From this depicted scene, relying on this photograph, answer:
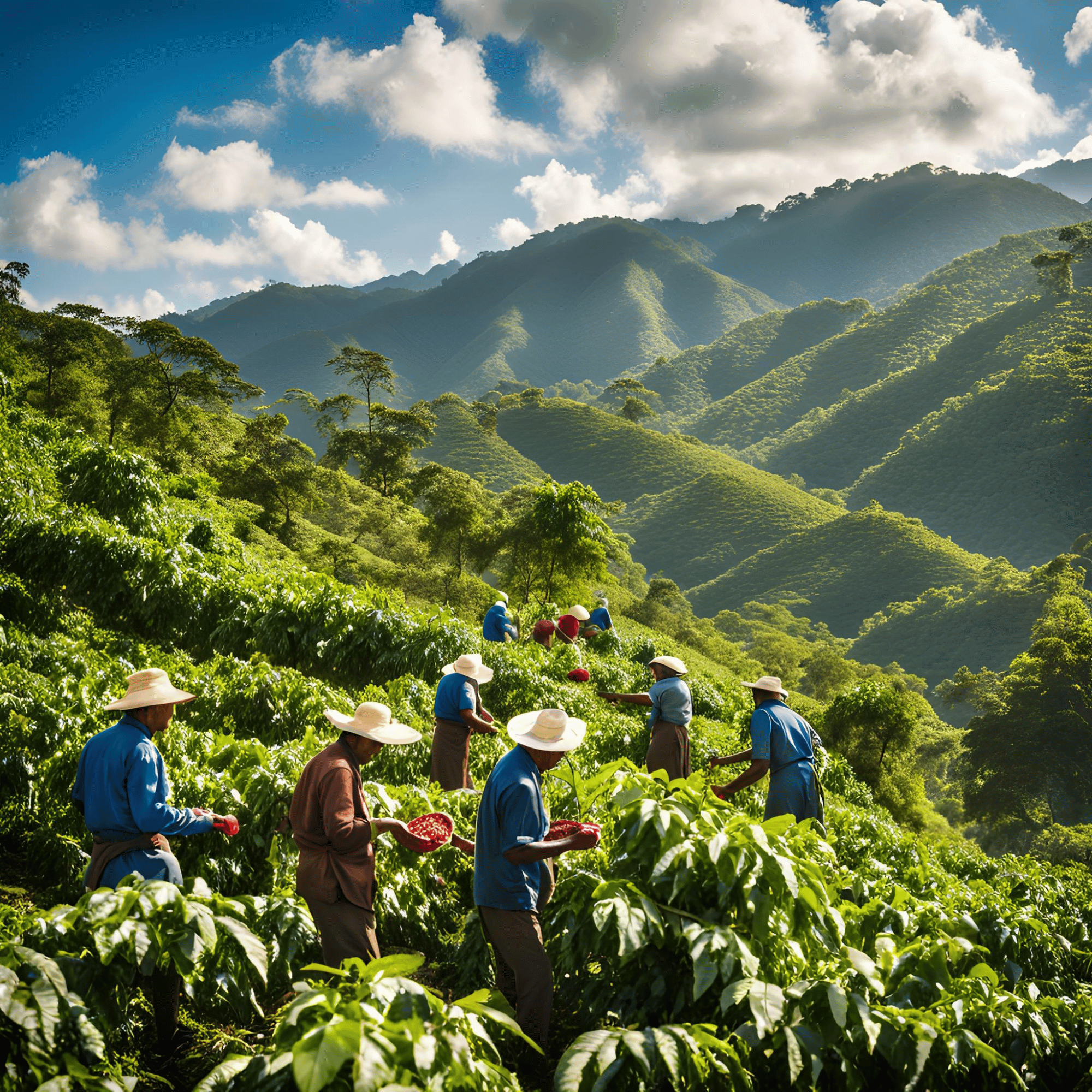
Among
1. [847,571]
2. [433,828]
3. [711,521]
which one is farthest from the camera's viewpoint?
[711,521]

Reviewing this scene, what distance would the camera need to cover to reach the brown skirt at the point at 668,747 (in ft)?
19.8

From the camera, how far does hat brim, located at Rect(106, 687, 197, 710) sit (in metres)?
3.44

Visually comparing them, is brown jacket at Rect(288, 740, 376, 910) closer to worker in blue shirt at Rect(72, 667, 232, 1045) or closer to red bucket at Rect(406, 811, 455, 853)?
red bucket at Rect(406, 811, 455, 853)

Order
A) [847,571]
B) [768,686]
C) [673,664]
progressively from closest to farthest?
1. [768,686]
2. [673,664]
3. [847,571]

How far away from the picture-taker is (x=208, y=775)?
4824mm

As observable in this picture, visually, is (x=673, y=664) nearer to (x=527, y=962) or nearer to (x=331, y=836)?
(x=527, y=962)

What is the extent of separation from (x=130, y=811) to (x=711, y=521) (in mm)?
78835

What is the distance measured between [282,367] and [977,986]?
188375 millimetres

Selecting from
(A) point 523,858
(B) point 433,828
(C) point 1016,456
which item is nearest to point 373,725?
(B) point 433,828

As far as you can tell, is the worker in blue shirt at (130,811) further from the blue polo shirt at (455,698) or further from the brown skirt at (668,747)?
the brown skirt at (668,747)

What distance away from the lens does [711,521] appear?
7944cm

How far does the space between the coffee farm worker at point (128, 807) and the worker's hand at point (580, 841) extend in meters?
1.72

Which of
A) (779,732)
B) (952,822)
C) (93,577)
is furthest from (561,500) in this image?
(952,822)

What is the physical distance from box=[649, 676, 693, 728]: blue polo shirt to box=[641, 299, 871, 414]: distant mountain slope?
12807 cm
